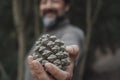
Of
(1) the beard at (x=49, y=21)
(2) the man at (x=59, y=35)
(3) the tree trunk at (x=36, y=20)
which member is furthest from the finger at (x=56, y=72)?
(3) the tree trunk at (x=36, y=20)

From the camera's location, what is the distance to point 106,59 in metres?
14.1

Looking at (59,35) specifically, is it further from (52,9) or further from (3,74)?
(3,74)

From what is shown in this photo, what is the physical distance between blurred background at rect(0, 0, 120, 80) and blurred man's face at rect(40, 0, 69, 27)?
12.6 ft

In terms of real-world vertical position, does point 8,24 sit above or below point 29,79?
below

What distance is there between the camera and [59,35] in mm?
3975

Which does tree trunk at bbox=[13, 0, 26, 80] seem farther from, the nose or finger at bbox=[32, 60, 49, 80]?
finger at bbox=[32, 60, 49, 80]

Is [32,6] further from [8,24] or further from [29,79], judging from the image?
Result: [29,79]

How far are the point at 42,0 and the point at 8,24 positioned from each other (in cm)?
515

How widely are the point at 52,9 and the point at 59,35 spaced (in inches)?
42.9

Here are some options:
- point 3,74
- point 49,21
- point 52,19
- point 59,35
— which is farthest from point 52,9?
point 3,74

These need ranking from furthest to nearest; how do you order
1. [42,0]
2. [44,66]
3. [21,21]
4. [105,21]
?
[105,21], [21,21], [42,0], [44,66]

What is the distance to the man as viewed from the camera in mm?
2326

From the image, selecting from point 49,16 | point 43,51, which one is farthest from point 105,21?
point 43,51

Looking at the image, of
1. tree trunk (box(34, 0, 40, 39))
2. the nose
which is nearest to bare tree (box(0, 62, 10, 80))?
tree trunk (box(34, 0, 40, 39))
